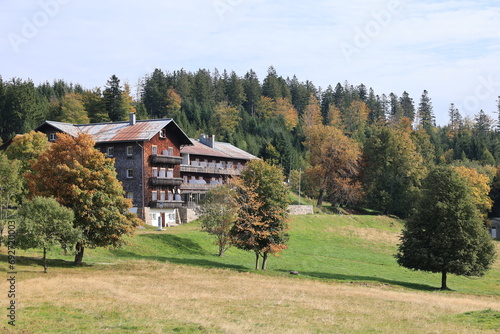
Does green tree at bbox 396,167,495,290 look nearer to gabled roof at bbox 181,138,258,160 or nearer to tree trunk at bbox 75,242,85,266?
tree trunk at bbox 75,242,85,266

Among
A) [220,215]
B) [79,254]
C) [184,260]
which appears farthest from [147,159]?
[79,254]

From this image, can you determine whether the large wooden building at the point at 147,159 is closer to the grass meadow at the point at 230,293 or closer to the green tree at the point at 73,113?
the grass meadow at the point at 230,293

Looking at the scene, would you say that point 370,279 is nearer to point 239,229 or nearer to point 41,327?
point 239,229

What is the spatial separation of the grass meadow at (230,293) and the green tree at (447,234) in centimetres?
243

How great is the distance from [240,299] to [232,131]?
115 meters

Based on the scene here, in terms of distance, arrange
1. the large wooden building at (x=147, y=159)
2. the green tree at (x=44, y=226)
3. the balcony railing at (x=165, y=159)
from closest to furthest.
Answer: the green tree at (x=44, y=226), the large wooden building at (x=147, y=159), the balcony railing at (x=165, y=159)

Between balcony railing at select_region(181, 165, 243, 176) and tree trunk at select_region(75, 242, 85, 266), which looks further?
balcony railing at select_region(181, 165, 243, 176)

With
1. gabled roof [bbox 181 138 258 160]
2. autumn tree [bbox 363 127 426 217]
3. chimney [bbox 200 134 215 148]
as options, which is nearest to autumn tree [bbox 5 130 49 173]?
gabled roof [bbox 181 138 258 160]

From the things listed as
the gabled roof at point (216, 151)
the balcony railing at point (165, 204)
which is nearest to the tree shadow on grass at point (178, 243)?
the balcony railing at point (165, 204)

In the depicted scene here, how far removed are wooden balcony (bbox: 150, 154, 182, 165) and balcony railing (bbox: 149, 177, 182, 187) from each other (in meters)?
2.46

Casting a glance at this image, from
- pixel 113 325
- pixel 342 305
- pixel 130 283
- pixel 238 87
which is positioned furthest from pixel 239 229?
pixel 238 87

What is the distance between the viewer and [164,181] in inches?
3009

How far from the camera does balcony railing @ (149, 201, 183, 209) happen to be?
245ft

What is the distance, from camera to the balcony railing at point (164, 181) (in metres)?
75.6
